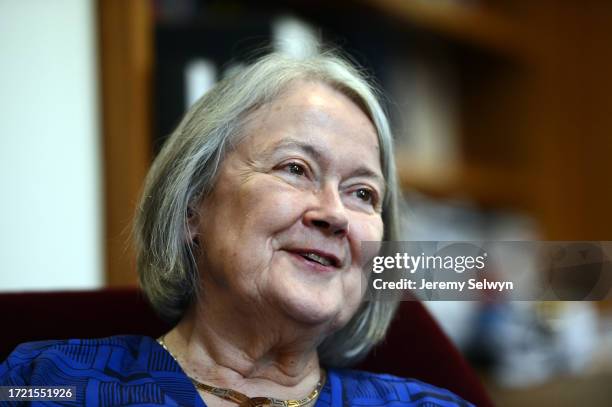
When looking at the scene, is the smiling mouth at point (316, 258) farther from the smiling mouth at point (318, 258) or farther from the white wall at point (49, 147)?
the white wall at point (49, 147)

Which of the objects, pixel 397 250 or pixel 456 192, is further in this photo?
pixel 456 192

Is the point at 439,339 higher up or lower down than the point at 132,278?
lower down

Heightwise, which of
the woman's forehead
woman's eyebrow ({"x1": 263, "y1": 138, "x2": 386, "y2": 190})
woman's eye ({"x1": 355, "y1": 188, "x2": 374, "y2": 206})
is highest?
the woman's forehead

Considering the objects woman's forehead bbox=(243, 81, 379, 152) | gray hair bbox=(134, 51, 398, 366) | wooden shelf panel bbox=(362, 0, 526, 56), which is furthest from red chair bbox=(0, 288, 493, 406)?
wooden shelf panel bbox=(362, 0, 526, 56)

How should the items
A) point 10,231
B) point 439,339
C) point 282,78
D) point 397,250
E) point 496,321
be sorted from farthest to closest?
point 496,321, point 10,231, point 439,339, point 282,78, point 397,250

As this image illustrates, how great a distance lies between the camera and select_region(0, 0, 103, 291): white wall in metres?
1.27

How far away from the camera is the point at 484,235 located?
2273 mm

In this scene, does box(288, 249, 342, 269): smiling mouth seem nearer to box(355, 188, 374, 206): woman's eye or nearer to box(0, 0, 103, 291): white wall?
box(355, 188, 374, 206): woman's eye

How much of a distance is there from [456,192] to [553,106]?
21.8 inches

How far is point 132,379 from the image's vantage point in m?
0.85

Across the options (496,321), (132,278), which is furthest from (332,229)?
(496,321)

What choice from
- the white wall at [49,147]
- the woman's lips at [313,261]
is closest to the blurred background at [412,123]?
the white wall at [49,147]

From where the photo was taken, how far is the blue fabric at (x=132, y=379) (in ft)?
2.70

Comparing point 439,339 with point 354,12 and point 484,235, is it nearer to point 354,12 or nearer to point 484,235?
point 354,12
